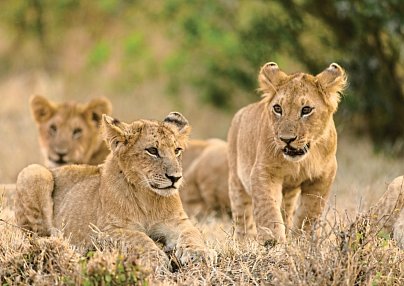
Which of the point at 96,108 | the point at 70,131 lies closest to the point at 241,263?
the point at 70,131

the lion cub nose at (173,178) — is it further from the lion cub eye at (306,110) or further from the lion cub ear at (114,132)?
the lion cub eye at (306,110)

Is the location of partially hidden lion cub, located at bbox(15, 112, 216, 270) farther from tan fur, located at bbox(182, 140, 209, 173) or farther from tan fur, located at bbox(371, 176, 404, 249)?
tan fur, located at bbox(182, 140, 209, 173)

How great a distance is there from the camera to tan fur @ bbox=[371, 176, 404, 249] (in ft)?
22.6

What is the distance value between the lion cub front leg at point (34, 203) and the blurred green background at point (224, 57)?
5556 millimetres

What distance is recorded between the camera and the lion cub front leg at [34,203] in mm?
7156

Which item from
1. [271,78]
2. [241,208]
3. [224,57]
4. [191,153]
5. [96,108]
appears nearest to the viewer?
[271,78]

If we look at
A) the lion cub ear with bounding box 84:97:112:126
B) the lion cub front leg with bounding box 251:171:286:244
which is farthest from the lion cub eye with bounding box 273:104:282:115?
the lion cub ear with bounding box 84:97:112:126

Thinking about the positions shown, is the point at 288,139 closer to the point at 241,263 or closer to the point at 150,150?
the point at 150,150

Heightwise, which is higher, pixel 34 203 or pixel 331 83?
pixel 331 83

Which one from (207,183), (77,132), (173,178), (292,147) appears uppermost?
(292,147)

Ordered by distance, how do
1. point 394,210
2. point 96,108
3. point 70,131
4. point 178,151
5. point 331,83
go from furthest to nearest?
point 96,108 < point 70,131 < point 331,83 < point 394,210 < point 178,151

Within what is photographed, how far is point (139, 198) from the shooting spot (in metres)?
6.66

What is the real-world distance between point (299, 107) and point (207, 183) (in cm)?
364

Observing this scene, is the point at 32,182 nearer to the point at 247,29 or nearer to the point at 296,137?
the point at 296,137
